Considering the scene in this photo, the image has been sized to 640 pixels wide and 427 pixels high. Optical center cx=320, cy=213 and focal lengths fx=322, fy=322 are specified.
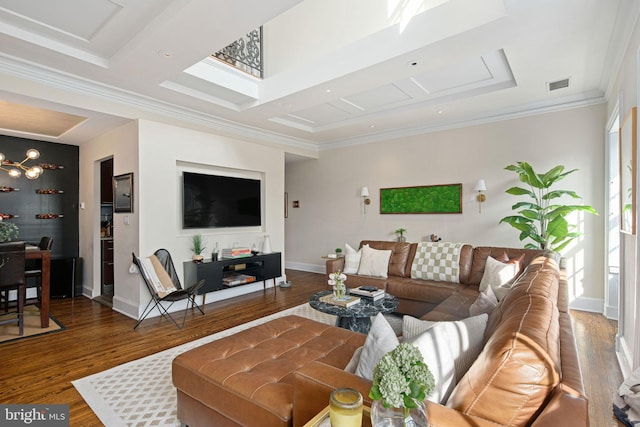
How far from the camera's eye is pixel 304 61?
406cm

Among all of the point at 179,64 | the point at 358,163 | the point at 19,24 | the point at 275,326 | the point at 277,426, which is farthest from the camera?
the point at 358,163

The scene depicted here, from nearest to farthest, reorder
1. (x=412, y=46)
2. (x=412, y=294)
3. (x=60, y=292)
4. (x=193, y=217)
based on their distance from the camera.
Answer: (x=412, y=46) < (x=412, y=294) < (x=193, y=217) < (x=60, y=292)

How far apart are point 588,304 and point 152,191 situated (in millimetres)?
5954

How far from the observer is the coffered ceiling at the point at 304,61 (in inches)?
101

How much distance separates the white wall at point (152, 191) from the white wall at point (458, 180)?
193 cm

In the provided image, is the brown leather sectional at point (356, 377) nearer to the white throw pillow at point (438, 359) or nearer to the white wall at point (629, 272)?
the white throw pillow at point (438, 359)

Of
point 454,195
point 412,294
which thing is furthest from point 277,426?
point 454,195

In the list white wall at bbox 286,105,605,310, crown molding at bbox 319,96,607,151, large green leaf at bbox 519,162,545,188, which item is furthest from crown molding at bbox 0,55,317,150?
large green leaf at bbox 519,162,545,188

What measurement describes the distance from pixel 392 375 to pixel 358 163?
5884 mm

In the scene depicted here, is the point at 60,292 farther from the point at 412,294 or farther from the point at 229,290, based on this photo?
the point at 412,294

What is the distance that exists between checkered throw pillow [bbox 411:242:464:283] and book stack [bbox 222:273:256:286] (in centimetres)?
254

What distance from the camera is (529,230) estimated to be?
13.6 ft

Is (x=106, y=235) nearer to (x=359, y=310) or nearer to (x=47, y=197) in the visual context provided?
(x=47, y=197)

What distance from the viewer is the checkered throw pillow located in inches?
160
